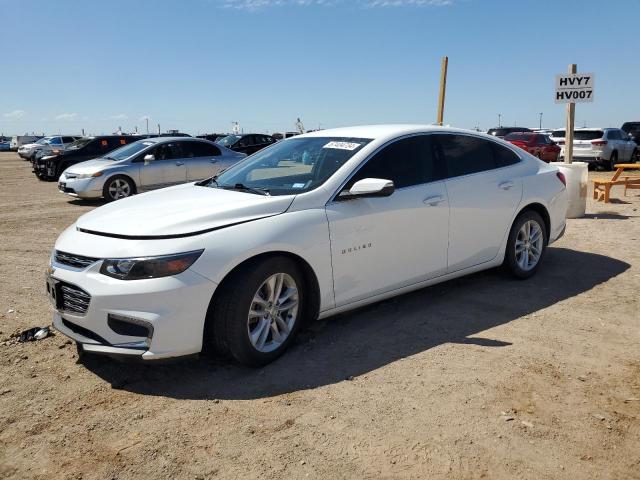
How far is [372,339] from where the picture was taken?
172 inches

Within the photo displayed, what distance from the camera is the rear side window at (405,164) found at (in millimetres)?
4564

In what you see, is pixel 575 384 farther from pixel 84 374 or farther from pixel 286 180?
pixel 84 374

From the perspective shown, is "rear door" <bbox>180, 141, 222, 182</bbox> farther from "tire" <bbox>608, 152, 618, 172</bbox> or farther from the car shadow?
"tire" <bbox>608, 152, 618, 172</bbox>

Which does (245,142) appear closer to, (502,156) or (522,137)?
(522,137)

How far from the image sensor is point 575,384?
143 inches

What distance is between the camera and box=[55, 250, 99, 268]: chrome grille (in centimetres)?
364

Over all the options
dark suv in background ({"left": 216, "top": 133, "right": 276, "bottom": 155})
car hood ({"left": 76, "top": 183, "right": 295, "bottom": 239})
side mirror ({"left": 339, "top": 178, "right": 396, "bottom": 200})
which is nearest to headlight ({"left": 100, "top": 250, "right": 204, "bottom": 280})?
car hood ({"left": 76, "top": 183, "right": 295, "bottom": 239})

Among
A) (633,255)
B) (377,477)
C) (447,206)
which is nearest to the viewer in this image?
(377,477)

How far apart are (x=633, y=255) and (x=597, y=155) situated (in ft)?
51.0

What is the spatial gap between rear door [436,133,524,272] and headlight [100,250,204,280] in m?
2.50

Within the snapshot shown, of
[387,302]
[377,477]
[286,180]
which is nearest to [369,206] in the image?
[286,180]

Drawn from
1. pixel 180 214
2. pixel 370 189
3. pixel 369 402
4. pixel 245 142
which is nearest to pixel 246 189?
pixel 180 214

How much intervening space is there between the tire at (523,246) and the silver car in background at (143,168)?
7873mm

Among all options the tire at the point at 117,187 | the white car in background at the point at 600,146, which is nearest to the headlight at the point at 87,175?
the tire at the point at 117,187
